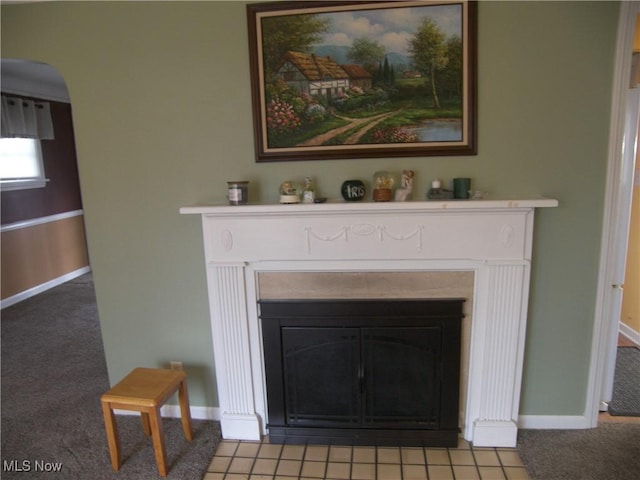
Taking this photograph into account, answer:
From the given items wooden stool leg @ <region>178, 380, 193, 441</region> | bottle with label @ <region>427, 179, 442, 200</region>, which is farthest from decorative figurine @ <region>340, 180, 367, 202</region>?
wooden stool leg @ <region>178, 380, 193, 441</region>

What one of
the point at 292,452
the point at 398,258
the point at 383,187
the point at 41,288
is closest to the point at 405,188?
the point at 383,187

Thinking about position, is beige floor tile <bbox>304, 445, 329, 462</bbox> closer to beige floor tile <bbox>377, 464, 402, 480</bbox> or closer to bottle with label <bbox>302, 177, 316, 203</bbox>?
beige floor tile <bbox>377, 464, 402, 480</bbox>

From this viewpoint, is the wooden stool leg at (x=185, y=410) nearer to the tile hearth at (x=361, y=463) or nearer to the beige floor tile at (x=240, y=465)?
the tile hearth at (x=361, y=463)

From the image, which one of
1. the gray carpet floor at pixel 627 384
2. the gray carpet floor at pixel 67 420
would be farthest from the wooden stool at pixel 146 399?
the gray carpet floor at pixel 627 384

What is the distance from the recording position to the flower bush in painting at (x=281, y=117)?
2061 mm

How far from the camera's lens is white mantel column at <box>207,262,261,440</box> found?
213 cm

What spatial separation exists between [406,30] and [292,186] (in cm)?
86

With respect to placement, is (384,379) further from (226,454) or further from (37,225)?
(37,225)

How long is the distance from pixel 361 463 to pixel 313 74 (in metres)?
1.85

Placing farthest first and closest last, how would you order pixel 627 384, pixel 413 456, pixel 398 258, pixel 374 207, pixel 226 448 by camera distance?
pixel 627 384
pixel 226 448
pixel 413 456
pixel 398 258
pixel 374 207

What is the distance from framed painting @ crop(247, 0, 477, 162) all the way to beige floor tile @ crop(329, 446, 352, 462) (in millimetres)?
1454

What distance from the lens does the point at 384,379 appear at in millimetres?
2160

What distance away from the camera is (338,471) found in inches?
80.4

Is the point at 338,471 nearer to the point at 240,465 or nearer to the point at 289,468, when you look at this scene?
the point at 289,468
